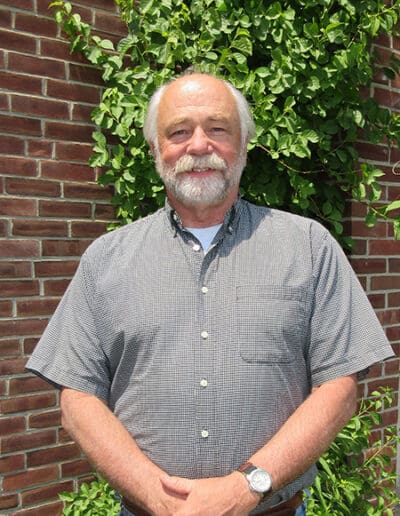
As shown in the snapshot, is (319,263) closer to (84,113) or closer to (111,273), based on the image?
(111,273)

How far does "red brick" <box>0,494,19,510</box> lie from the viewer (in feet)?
8.94

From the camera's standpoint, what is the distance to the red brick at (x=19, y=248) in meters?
2.71

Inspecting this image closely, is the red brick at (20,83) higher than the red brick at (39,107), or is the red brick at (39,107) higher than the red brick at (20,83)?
the red brick at (20,83)

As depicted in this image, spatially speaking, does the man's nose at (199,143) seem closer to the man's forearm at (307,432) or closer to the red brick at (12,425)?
the man's forearm at (307,432)

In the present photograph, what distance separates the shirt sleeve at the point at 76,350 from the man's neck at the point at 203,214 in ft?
1.20

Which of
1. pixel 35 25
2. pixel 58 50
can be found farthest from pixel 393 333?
pixel 35 25

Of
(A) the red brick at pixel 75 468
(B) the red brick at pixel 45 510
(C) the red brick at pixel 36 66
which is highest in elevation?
(C) the red brick at pixel 36 66

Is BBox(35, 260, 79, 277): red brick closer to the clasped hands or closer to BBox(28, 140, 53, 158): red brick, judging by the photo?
BBox(28, 140, 53, 158): red brick

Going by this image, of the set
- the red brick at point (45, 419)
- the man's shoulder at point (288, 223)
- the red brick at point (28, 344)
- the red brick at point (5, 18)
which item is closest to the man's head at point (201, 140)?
the man's shoulder at point (288, 223)

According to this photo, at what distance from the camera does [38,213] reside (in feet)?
9.18

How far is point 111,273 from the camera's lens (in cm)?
197

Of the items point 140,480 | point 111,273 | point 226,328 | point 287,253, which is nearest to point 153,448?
point 140,480

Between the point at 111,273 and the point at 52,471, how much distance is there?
1.37m


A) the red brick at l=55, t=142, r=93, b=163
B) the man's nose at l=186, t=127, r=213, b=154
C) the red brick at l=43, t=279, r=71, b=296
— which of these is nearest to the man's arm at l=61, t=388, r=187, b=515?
the man's nose at l=186, t=127, r=213, b=154
